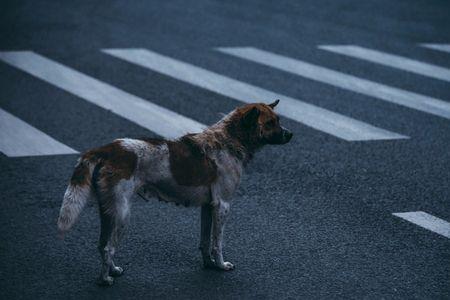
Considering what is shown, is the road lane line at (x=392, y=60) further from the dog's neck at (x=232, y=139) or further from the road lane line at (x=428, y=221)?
the dog's neck at (x=232, y=139)

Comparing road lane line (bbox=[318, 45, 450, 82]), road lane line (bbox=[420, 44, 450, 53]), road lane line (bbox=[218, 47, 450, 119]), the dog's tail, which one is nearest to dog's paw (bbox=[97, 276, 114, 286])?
the dog's tail

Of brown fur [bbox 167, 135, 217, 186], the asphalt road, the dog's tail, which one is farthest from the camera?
the asphalt road

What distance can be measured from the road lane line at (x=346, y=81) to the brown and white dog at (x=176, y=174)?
16.8ft

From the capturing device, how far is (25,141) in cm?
905

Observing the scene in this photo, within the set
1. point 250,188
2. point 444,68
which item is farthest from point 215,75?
point 250,188

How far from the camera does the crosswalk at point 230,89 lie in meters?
9.80

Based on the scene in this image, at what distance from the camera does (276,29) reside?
15477 mm

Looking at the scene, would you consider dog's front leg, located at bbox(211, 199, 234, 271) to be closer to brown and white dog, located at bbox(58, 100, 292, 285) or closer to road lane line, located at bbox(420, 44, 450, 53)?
brown and white dog, located at bbox(58, 100, 292, 285)

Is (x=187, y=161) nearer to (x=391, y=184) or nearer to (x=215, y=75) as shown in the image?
(x=391, y=184)

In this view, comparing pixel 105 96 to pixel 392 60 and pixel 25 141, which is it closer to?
pixel 25 141

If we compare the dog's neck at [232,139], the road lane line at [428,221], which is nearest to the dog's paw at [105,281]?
the dog's neck at [232,139]

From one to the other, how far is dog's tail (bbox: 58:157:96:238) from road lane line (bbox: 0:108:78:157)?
322 cm

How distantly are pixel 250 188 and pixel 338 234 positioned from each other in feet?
4.14

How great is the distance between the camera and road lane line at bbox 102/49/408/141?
388 inches
